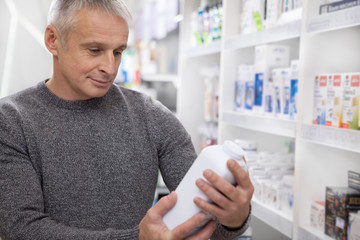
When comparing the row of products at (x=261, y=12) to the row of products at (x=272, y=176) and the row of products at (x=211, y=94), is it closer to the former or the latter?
the row of products at (x=211, y=94)

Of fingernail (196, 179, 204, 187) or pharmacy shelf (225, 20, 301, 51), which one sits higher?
pharmacy shelf (225, 20, 301, 51)

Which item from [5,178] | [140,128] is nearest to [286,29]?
[140,128]

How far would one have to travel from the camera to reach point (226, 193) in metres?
0.99

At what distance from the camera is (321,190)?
79.0 inches

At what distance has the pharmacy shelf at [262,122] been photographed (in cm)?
202

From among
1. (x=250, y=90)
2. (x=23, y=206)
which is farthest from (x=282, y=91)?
(x=23, y=206)

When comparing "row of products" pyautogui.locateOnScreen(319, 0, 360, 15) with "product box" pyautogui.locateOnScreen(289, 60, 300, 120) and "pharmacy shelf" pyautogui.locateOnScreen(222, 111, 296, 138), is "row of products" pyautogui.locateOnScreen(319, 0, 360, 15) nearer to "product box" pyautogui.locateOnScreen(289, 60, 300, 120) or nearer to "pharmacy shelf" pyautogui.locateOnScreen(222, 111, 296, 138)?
"product box" pyautogui.locateOnScreen(289, 60, 300, 120)

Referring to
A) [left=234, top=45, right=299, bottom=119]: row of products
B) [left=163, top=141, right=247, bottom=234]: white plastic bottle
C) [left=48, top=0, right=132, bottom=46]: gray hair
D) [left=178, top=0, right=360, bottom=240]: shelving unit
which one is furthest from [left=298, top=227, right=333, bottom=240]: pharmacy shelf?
[left=48, top=0, right=132, bottom=46]: gray hair

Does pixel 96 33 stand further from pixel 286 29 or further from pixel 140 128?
pixel 286 29

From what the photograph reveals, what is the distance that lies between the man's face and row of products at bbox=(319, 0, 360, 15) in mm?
832

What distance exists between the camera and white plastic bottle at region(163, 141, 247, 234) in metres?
0.97

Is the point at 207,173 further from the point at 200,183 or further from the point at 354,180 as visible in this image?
the point at 354,180

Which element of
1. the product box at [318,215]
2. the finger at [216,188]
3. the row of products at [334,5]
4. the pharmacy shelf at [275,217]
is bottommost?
the pharmacy shelf at [275,217]

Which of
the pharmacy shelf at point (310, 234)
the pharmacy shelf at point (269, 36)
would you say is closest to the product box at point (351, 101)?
the pharmacy shelf at point (269, 36)
